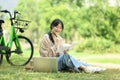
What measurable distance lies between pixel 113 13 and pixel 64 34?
942 centimetres

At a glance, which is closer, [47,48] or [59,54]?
[59,54]

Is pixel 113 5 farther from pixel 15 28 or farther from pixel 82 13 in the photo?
pixel 15 28

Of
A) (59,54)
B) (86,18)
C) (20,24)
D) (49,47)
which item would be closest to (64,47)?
(59,54)

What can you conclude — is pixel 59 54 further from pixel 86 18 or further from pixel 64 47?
pixel 86 18

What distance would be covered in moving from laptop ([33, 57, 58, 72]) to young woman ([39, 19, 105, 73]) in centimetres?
19

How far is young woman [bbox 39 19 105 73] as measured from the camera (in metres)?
6.30

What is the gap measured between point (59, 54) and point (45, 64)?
14.4 inches

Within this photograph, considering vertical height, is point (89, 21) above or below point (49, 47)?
above

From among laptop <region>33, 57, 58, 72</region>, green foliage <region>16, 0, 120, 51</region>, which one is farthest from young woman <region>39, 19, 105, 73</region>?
green foliage <region>16, 0, 120, 51</region>

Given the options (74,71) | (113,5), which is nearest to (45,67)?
(74,71)

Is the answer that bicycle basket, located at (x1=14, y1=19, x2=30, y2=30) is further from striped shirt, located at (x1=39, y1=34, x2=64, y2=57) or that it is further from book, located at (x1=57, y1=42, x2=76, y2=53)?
book, located at (x1=57, y1=42, x2=76, y2=53)

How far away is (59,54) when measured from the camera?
6.48 m

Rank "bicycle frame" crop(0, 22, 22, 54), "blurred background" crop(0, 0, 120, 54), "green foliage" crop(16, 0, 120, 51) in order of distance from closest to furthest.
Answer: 1. "bicycle frame" crop(0, 22, 22, 54)
2. "blurred background" crop(0, 0, 120, 54)
3. "green foliage" crop(16, 0, 120, 51)

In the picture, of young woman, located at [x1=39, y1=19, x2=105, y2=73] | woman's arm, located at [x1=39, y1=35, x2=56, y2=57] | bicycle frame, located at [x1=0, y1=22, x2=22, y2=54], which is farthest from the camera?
bicycle frame, located at [x1=0, y1=22, x2=22, y2=54]
